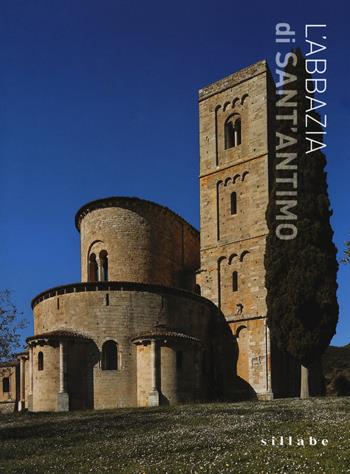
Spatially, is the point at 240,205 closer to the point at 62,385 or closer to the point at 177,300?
the point at 177,300

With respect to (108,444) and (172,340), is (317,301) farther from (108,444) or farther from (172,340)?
(108,444)

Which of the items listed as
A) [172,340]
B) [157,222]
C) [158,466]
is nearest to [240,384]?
[172,340]

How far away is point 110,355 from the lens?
33.6 metres

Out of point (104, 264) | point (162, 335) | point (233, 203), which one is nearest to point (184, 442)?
point (162, 335)

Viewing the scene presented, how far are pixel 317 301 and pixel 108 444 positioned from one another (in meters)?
18.1

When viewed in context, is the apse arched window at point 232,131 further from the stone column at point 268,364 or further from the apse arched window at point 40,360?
the apse arched window at point 40,360

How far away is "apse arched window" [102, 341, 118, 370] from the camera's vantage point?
33344 millimetres

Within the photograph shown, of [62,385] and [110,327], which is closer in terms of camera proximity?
[62,385]

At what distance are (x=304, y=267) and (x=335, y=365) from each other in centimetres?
2398

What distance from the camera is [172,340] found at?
33375 mm

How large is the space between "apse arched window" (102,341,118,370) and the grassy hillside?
23486 millimetres

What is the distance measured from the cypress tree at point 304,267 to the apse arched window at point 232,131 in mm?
8541

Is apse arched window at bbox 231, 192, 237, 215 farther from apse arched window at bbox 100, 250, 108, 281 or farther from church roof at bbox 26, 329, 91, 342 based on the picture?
church roof at bbox 26, 329, 91, 342

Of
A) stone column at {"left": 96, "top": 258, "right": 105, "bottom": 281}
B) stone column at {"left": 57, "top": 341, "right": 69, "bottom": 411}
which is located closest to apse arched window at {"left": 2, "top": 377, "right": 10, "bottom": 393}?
stone column at {"left": 96, "top": 258, "right": 105, "bottom": 281}
